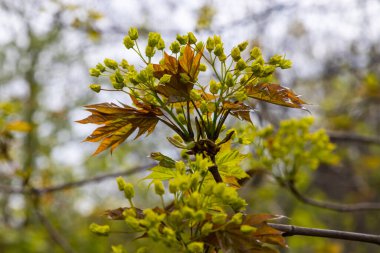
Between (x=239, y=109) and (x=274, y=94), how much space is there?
11cm

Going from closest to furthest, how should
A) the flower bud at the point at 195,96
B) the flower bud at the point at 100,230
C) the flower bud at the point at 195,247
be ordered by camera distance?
→ the flower bud at the point at 195,247 → the flower bud at the point at 100,230 → the flower bud at the point at 195,96

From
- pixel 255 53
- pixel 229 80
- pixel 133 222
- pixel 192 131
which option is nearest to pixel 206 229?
pixel 133 222

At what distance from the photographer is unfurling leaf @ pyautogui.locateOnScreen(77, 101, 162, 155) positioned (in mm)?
1259

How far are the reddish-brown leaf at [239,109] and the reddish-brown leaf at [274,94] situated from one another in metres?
0.05

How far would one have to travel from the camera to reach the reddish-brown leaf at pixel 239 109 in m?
1.22

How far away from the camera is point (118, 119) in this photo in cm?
128

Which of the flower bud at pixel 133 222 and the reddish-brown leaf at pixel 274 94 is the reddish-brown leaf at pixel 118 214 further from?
the reddish-brown leaf at pixel 274 94

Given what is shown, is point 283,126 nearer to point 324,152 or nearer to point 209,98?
point 324,152

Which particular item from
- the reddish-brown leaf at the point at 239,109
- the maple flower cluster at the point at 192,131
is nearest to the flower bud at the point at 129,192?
the maple flower cluster at the point at 192,131

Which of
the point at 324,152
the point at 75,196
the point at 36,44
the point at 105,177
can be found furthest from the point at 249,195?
the point at 75,196

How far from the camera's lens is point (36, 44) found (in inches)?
358

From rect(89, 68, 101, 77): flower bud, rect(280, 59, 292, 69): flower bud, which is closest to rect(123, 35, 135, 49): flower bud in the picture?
rect(89, 68, 101, 77): flower bud

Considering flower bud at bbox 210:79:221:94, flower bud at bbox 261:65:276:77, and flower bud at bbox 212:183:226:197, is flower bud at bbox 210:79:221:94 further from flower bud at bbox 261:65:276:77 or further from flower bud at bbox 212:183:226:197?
flower bud at bbox 212:183:226:197

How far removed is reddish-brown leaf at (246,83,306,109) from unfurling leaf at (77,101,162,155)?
0.88 ft
